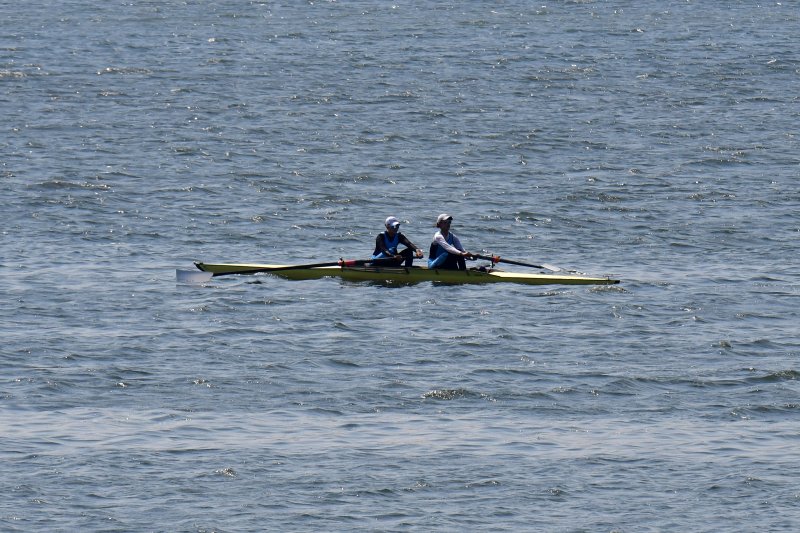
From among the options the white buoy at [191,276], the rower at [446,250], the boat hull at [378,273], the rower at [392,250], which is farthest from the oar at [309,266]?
the rower at [446,250]

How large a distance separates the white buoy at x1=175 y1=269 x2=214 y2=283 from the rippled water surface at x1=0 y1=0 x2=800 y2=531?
414mm

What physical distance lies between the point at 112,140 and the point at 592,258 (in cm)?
2128

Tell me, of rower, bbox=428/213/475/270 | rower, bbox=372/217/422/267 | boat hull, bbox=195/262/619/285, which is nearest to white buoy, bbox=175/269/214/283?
boat hull, bbox=195/262/619/285

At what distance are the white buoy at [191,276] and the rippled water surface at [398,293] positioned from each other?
41 cm

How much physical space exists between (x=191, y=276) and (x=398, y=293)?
4.25m

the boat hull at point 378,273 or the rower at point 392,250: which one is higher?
the rower at point 392,250

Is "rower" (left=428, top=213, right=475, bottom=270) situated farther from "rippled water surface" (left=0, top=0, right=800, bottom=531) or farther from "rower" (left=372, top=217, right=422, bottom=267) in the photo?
"rippled water surface" (left=0, top=0, right=800, bottom=531)

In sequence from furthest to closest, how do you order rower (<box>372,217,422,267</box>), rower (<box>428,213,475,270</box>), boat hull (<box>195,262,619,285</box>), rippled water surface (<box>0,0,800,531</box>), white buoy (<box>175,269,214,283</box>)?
1. rower (<box>372,217,422,267</box>)
2. boat hull (<box>195,262,619,285</box>)
3. rower (<box>428,213,475,270</box>)
4. white buoy (<box>175,269,214,283</box>)
5. rippled water surface (<box>0,0,800,531</box>)

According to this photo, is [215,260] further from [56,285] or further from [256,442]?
[256,442]

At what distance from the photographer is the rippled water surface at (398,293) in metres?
20.2

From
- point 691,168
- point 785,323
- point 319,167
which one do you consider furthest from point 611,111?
point 785,323

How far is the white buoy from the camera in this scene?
32.5 m

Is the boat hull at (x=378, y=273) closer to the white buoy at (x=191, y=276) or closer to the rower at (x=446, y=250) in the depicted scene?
the rower at (x=446, y=250)

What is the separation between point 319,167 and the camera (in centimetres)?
4750
